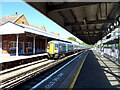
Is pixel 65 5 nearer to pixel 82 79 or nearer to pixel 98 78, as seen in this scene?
pixel 82 79

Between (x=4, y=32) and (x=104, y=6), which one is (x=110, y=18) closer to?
(x=104, y=6)

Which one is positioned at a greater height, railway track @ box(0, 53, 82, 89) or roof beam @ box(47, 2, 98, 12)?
roof beam @ box(47, 2, 98, 12)

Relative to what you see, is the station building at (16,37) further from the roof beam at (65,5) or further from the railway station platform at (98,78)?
the railway station platform at (98,78)

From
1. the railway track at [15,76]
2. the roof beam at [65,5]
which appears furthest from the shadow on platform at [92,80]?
the roof beam at [65,5]

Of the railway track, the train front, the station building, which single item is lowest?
the railway track

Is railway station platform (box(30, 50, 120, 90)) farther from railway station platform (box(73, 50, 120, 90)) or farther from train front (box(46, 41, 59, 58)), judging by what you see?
train front (box(46, 41, 59, 58))

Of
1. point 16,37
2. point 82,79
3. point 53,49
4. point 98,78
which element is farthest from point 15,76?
point 16,37

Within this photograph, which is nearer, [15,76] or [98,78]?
[98,78]

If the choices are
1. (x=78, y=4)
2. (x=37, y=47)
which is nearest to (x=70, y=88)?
(x=78, y=4)

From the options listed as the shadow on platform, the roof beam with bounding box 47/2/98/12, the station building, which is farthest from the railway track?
the station building

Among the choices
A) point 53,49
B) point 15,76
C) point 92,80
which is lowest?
point 92,80

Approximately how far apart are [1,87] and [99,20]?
434 inches

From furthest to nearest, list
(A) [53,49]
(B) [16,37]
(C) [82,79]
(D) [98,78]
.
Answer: (B) [16,37], (A) [53,49], (D) [98,78], (C) [82,79]

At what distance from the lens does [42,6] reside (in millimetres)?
8398
